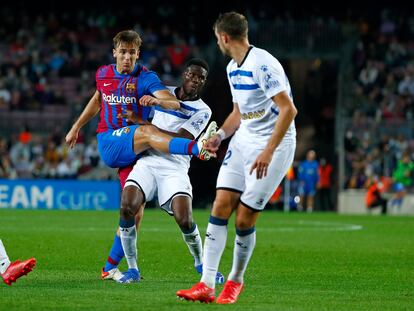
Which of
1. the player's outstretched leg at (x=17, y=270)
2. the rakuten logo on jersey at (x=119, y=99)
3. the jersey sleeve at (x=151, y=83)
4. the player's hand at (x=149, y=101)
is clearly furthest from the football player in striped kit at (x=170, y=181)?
the player's outstretched leg at (x=17, y=270)

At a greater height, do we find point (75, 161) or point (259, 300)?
point (259, 300)

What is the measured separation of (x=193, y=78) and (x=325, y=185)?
74.0ft

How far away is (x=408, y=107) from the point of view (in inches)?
1353

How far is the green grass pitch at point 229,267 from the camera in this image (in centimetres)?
910

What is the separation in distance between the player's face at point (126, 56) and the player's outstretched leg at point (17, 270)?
7.78 feet

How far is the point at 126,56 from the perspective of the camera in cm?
1095

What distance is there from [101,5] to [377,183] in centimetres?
1423

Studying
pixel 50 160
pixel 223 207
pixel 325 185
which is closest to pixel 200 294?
pixel 223 207

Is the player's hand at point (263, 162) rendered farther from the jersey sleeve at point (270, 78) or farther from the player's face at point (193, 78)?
the player's face at point (193, 78)

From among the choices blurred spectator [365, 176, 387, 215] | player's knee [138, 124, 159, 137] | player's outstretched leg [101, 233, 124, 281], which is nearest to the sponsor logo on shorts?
player's knee [138, 124, 159, 137]

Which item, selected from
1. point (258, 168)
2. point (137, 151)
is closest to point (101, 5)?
point (137, 151)

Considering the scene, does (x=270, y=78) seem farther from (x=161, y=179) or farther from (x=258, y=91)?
(x=161, y=179)

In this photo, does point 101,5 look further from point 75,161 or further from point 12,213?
point 12,213

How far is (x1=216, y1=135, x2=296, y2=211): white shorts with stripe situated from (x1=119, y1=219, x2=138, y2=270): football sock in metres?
1.95
